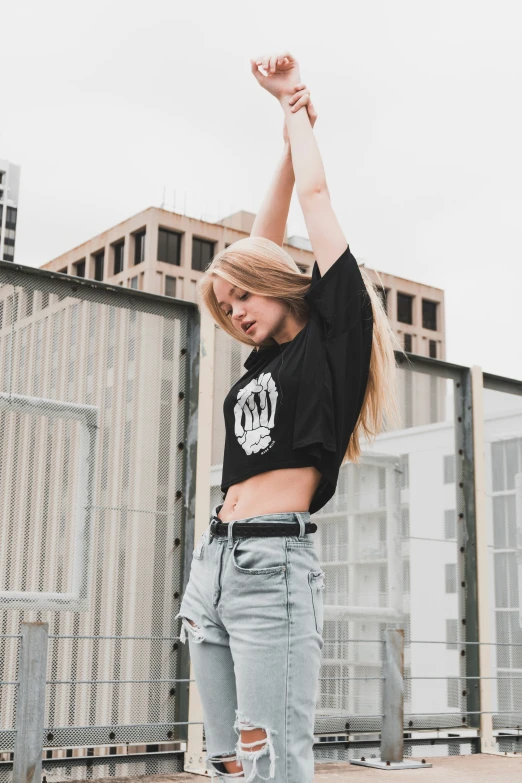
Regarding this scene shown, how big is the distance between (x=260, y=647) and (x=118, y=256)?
65.6 meters

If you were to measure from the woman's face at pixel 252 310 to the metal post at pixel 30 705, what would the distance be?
7.81ft

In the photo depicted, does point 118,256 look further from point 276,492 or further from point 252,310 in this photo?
point 276,492

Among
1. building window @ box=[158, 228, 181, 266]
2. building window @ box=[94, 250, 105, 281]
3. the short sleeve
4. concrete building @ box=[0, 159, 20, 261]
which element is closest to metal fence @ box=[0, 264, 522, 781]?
the short sleeve

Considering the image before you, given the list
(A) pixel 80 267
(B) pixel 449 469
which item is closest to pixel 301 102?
(B) pixel 449 469

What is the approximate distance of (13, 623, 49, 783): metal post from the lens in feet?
12.3

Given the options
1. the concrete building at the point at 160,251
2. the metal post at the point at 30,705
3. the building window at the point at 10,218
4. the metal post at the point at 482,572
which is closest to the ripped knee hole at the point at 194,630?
the metal post at the point at 30,705

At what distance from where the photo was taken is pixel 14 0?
7.16 meters

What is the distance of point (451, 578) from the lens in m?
5.87

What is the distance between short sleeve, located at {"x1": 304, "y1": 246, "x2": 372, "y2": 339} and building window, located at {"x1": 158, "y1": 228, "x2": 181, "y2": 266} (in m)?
61.8

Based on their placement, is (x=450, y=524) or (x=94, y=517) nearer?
(x=94, y=517)

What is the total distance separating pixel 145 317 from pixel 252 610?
3.45 meters

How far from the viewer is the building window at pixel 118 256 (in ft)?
213

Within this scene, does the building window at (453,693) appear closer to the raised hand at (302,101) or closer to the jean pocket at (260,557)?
the jean pocket at (260,557)

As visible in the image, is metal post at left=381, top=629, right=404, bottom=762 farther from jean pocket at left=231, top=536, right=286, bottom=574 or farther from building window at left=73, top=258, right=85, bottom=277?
building window at left=73, top=258, right=85, bottom=277
